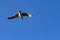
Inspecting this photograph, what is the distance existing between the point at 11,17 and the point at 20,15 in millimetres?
3795

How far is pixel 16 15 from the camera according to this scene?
61031 mm

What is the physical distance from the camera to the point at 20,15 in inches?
2320

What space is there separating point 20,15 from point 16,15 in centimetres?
228

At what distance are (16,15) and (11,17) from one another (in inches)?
63.6

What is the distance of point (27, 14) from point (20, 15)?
144cm

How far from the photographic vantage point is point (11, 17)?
62.1 meters

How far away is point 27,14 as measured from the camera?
5878 centimetres

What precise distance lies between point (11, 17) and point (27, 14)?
483cm
